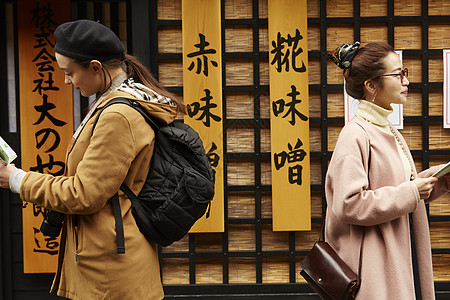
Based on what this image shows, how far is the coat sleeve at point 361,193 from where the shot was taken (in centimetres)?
220

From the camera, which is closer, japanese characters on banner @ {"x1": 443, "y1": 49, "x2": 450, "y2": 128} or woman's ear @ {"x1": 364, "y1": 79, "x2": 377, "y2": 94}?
woman's ear @ {"x1": 364, "y1": 79, "x2": 377, "y2": 94}

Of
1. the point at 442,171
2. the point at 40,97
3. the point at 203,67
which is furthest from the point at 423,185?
the point at 40,97

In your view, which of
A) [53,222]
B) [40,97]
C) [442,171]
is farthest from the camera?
[40,97]

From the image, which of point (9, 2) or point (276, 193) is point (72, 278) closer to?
point (276, 193)

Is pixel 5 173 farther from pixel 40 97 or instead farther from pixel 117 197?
pixel 40 97

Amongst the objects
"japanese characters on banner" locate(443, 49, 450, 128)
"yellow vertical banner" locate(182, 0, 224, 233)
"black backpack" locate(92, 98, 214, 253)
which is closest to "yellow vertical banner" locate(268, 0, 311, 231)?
"yellow vertical banner" locate(182, 0, 224, 233)

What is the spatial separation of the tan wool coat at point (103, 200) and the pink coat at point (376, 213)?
0.85 m

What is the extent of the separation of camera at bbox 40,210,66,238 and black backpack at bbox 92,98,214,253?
11.3 inches

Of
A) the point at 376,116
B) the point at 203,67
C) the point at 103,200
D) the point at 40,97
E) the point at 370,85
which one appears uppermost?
the point at 203,67

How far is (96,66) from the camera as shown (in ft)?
6.96

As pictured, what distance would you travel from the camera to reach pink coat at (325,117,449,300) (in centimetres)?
221

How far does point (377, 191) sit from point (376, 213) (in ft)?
0.35

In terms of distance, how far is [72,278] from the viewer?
6.94 ft

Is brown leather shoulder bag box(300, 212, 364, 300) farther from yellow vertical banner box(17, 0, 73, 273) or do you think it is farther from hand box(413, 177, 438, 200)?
yellow vertical banner box(17, 0, 73, 273)
